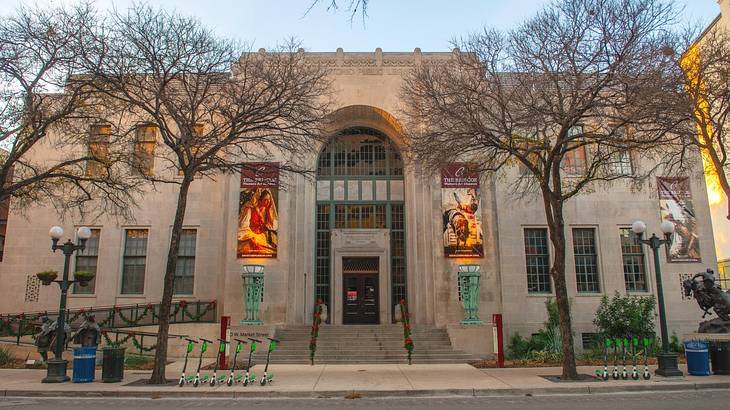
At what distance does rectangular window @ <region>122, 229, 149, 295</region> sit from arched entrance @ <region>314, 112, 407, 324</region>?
814cm

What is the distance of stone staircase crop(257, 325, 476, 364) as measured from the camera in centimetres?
1828

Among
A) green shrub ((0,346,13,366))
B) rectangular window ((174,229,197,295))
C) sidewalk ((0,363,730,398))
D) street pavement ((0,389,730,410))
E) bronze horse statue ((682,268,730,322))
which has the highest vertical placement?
rectangular window ((174,229,197,295))

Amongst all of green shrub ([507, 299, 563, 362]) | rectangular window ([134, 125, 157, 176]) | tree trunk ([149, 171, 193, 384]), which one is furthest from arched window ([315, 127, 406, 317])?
tree trunk ([149, 171, 193, 384])

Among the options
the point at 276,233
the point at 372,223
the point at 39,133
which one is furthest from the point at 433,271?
the point at 39,133

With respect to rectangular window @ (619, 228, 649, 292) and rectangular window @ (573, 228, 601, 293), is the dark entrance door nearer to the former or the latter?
rectangular window @ (573, 228, 601, 293)

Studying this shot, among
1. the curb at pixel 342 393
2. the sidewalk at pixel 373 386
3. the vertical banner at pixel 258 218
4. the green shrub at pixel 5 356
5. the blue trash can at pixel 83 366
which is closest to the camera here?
the curb at pixel 342 393

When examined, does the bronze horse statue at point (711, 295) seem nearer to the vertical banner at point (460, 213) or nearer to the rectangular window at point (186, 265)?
the vertical banner at point (460, 213)

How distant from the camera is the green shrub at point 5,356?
17503 millimetres

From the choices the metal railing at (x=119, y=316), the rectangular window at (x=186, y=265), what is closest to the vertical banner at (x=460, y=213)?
the metal railing at (x=119, y=316)

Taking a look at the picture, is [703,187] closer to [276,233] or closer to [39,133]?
[276,233]

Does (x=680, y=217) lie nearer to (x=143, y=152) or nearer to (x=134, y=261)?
(x=143, y=152)

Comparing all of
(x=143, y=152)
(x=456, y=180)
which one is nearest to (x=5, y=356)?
(x=143, y=152)

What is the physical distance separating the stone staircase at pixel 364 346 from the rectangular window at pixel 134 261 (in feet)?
26.0

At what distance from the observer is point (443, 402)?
36.3ft
